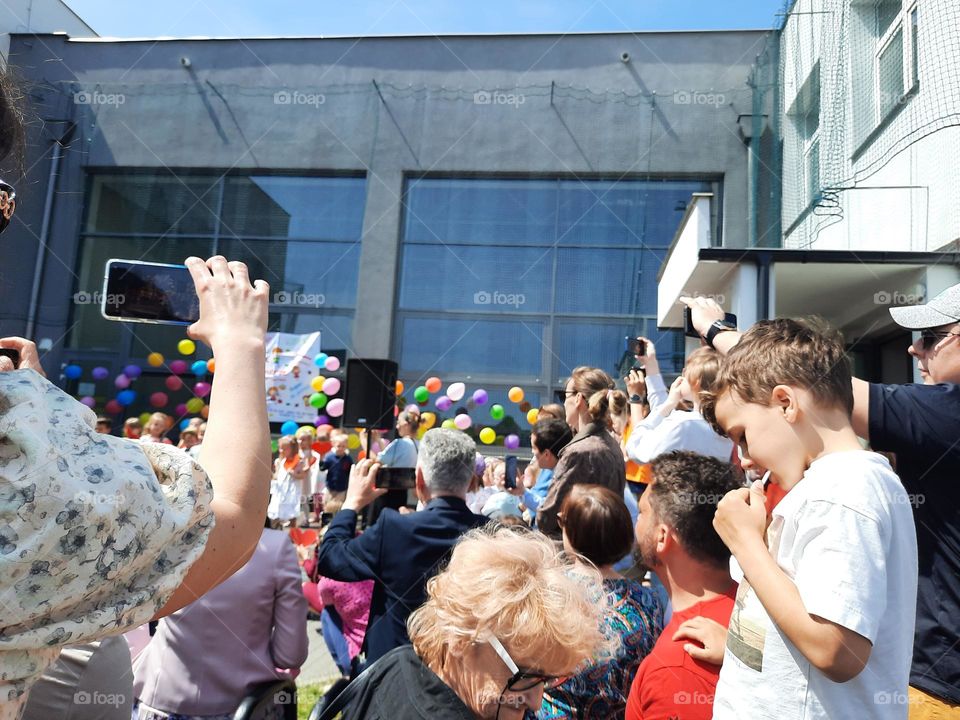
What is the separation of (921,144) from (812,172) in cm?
242

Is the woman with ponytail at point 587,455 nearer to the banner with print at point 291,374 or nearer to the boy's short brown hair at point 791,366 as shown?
the boy's short brown hair at point 791,366

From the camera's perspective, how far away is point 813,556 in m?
1.33

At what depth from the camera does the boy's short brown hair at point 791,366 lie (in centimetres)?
154

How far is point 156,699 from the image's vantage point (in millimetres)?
2602

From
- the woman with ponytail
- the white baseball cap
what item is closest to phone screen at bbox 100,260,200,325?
the white baseball cap

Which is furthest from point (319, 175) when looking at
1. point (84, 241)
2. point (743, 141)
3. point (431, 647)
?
point (431, 647)

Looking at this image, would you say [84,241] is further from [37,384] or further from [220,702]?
[37,384]

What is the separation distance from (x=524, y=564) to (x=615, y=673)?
740 millimetres

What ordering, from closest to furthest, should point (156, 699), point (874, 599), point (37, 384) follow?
point (37, 384)
point (874, 599)
point (156, 699)

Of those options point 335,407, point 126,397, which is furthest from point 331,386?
point 126,397

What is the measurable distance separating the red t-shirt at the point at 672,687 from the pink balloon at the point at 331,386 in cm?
979

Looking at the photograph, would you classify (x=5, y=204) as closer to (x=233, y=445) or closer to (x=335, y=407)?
(x=233, y=445)

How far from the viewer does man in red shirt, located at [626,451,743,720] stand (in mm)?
1792

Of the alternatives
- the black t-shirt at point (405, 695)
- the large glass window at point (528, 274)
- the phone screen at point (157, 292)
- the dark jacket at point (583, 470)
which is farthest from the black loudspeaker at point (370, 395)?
the large glass window at point (528, 274)
